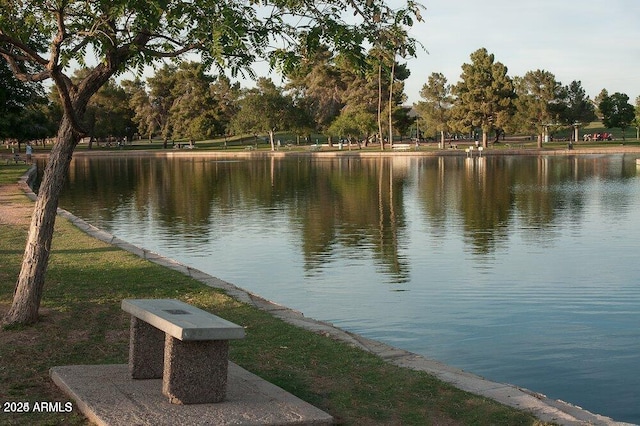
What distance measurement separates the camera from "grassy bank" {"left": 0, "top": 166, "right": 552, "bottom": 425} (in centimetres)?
707

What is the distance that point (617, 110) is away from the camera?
111000 millimetres

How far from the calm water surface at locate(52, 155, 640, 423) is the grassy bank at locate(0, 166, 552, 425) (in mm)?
2091

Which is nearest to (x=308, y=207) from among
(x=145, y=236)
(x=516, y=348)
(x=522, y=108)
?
(x=145, y=236)

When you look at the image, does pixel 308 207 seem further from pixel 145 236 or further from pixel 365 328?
pixel 365 328

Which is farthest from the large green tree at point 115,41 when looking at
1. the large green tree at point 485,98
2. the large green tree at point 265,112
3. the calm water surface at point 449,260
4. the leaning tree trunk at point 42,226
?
the large green tree at point 265,112

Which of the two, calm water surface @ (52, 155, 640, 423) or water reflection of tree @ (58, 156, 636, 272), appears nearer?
calm water surface @ (52, 155, 640, 423)

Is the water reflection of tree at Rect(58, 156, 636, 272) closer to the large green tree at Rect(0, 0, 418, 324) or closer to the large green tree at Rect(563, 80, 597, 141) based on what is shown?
the large green tree at Rect(0, 0, 418, 324)

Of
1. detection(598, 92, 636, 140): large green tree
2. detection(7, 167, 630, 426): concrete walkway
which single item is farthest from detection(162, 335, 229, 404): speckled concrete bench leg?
detection(598, 92, 636, 140): large green tree

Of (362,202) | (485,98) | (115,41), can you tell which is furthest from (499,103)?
(115,41)

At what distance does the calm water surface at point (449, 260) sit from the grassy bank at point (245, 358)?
2091mm

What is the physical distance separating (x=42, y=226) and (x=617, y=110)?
365ft

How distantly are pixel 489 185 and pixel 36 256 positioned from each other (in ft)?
108

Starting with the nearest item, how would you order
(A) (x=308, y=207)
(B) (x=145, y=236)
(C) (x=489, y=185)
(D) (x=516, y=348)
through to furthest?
(D) (x=516, y=348) < (B) (x=145, y=236) < (A) (x=308, y=207) < (C) (x=489, y=185)

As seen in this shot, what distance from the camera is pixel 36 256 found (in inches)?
371
